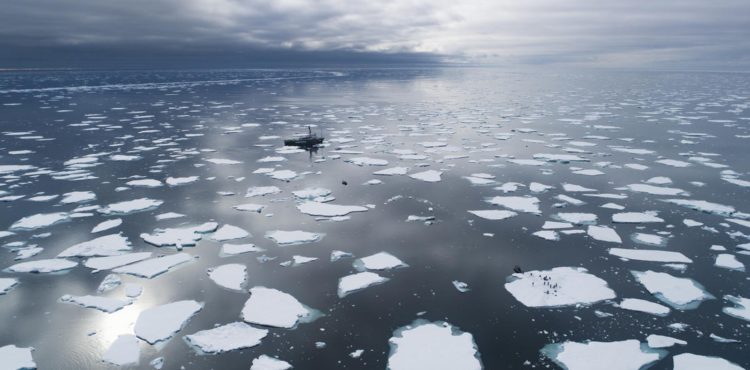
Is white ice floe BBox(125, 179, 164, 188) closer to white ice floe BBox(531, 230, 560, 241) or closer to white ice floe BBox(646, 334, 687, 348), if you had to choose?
white ice floe BBox(531, 230, 560, 241)

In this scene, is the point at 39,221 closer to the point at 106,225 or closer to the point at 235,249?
the point at 106,225

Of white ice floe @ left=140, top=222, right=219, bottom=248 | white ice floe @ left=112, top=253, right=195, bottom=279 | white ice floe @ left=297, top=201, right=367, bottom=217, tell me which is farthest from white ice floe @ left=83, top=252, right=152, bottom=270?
white ice floe @ left=297, top=201, right=367, bottom=217

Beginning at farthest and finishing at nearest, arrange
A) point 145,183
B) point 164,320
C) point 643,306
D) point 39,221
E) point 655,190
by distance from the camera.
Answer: point 145,183 < point 655,190 < point 39,221 < point 643,306 < point 164,320

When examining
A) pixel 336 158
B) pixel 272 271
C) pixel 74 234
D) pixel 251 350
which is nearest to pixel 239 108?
pixel 336 158

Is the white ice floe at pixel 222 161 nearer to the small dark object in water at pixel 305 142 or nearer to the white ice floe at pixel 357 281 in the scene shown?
the small dark object in water at pixel 305 142

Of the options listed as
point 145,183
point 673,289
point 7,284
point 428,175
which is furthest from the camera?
point 428,175

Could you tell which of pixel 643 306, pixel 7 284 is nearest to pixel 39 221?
pixel 7 284
